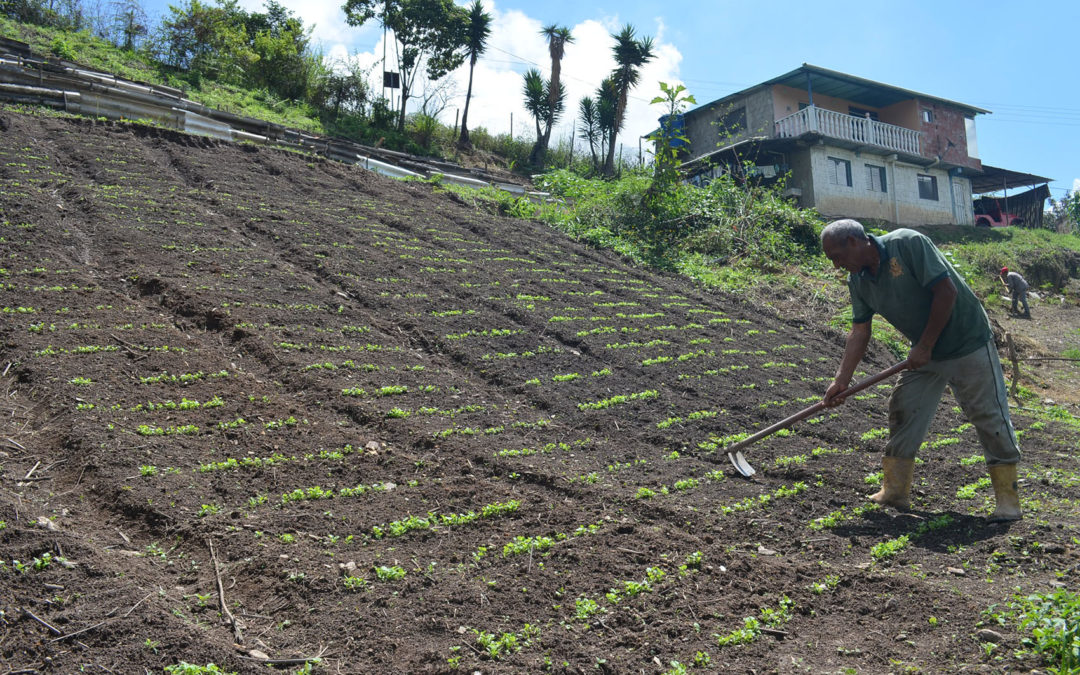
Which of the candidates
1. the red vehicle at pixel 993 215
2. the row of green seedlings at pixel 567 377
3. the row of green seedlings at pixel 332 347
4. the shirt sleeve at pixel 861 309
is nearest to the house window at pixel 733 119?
the red vehicle at pixel 993 215

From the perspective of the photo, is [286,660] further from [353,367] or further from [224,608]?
[353,367]

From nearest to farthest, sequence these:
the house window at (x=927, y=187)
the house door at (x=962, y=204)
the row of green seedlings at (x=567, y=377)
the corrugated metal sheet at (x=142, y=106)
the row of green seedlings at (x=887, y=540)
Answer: the row of green seedlings at (x=887, y=540), the row of green seedlings at (x=567, y=377), the corrugated metal sheet at (x=142, y=106), the house window at (x=927, y=187), the house door at (x=962, y=204)

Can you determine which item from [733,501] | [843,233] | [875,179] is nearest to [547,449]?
[733,501]

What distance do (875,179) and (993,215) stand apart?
10007 millimetres

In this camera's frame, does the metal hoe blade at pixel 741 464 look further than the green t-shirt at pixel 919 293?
Yes

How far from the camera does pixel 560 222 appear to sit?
1427 cm

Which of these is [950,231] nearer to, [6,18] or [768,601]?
[768,601]

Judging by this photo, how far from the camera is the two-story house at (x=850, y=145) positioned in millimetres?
22578

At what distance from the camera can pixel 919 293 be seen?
458 cm

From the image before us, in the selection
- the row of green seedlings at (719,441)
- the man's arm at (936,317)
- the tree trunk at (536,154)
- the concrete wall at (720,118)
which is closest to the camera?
the man's arm at (936,317)

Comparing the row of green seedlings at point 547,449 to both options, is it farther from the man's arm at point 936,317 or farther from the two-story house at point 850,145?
the two-story house at point 850,145

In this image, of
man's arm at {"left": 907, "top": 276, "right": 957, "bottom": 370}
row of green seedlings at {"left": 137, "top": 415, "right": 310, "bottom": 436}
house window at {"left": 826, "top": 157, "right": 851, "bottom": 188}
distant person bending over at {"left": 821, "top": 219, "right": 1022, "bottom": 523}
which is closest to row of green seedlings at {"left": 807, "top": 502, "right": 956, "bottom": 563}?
distant person bending over at {"left": 821, "top": 219, "right": 1022, "bottom": 523}

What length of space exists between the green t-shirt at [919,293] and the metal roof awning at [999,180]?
28.1m

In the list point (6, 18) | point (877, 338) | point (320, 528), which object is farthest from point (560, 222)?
point (6, 18)
